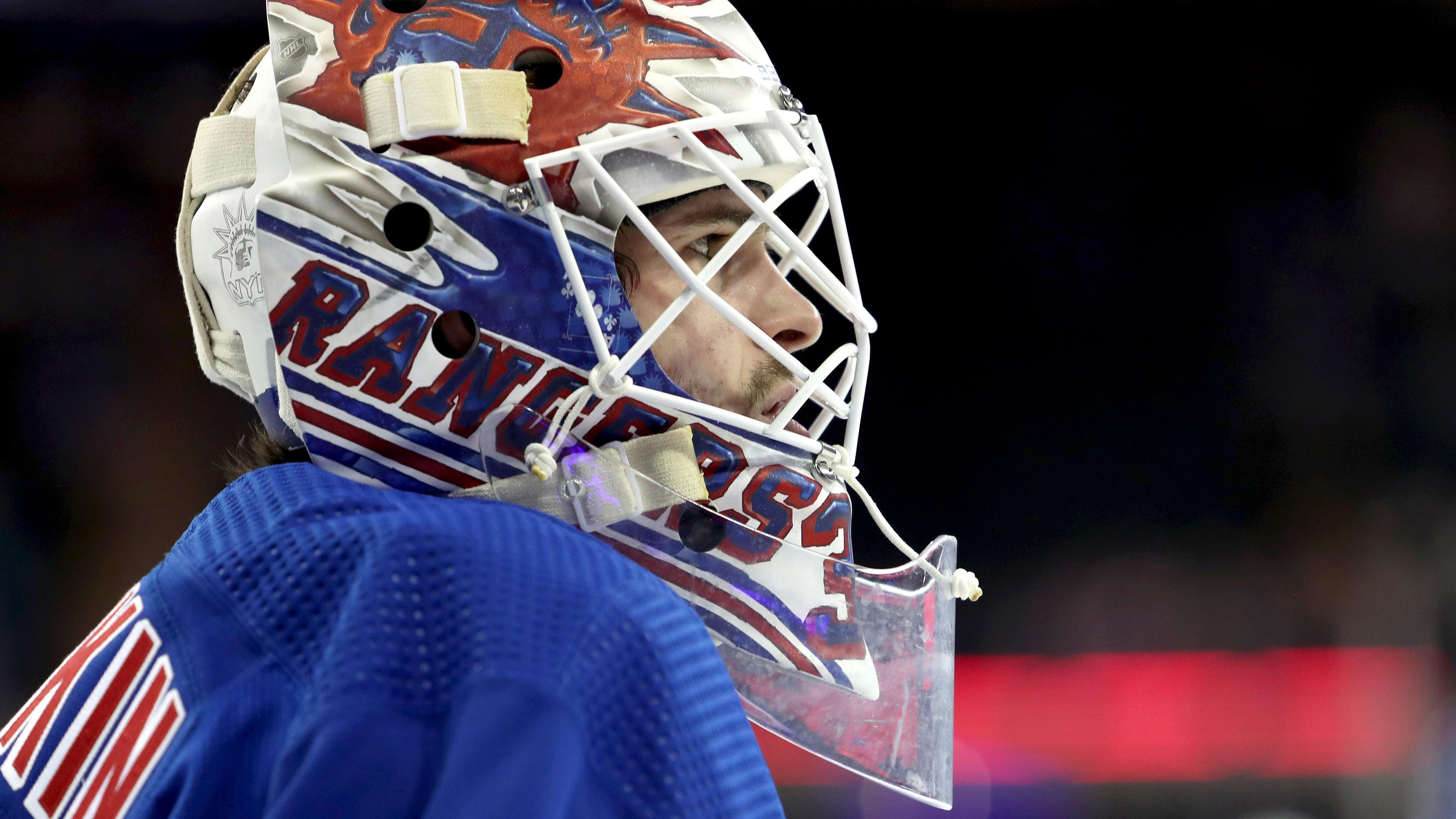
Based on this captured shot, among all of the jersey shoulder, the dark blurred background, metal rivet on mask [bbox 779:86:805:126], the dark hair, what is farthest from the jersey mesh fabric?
the dark blurred background

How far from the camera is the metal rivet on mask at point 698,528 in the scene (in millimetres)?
1104

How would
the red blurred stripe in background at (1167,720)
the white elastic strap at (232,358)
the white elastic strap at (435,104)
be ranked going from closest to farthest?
the white elastic strap at (435,104) < the white elastic strap at (232,358) < the red blurred stripe in background at (1167,720)

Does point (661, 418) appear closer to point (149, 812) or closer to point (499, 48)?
point (499, 48)

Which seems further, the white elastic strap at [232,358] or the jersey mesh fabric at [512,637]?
the white elastic strap at [232,358]

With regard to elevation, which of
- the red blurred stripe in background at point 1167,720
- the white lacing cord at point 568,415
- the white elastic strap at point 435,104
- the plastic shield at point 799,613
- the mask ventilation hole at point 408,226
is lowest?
the red blurred stripe in background at point 1167,720

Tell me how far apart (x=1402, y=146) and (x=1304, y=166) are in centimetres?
32

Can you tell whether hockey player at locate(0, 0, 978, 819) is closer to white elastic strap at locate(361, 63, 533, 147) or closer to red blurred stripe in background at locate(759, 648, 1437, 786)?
white elastic strap at locate(361, 63, 533, 147)

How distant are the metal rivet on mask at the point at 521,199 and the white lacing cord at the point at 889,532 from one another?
419 mm

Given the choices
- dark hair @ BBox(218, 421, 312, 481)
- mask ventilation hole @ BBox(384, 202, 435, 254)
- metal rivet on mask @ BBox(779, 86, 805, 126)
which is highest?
metal rivet on mask @ BBox(779, 86, 805, 126)

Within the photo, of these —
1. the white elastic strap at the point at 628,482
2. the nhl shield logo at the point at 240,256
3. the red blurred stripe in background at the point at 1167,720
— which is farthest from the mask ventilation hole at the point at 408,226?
the red blurred stripe in background at the point at 1167,720

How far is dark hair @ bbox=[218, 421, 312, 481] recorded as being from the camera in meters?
1.21

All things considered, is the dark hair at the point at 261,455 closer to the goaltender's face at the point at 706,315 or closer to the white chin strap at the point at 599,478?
the white chin strap at the point at 599,478

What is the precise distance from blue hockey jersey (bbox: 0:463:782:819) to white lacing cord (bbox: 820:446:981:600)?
15.9 inches

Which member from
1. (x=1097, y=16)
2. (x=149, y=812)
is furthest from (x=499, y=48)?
(x=1097, y=16)
